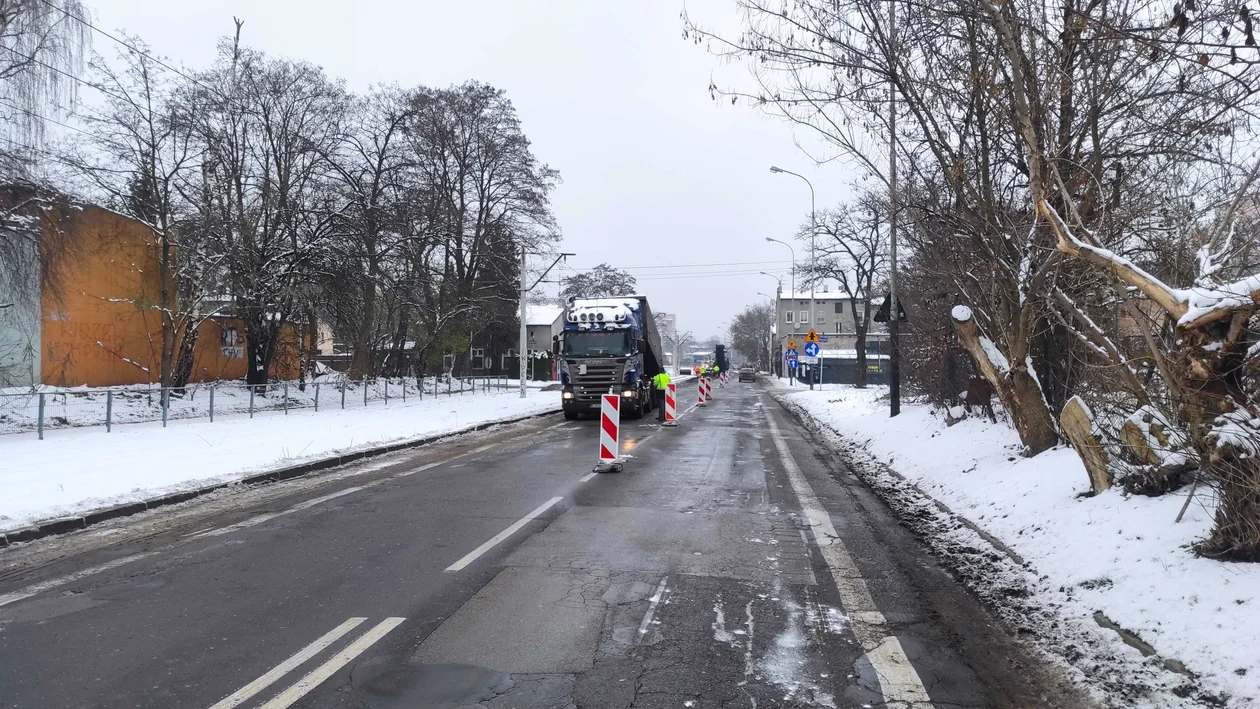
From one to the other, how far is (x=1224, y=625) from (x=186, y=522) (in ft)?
29.9

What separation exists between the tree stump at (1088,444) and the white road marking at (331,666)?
19.5 feet

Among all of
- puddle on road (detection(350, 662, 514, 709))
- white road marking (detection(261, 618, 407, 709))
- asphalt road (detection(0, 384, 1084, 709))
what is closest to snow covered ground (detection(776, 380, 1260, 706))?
asphalt road (detection(0, 384, 1084, 709))

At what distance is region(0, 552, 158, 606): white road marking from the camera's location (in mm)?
5824

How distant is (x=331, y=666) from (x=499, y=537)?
334cm

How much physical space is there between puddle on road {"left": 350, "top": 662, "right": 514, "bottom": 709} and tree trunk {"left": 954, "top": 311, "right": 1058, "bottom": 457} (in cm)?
783

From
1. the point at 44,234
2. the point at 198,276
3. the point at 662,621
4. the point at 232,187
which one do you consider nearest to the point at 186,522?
the point at 662,621

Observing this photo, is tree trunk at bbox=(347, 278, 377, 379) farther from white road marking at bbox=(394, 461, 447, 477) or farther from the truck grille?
white road marking at bbox=(394, 461, 447, 477)

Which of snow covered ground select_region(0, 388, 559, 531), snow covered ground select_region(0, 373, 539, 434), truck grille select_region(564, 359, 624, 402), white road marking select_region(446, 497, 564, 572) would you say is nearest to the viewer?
white road marking select_region(446, 497, 564, 572)

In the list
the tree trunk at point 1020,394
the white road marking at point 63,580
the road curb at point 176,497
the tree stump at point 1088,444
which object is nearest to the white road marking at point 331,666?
the white road marking at point 63,580

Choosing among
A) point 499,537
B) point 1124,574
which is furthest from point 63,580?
point 1124,574

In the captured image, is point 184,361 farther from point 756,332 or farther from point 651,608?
point 756,332

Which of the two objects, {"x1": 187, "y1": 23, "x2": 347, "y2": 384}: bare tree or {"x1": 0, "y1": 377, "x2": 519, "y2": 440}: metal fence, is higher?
{"x1": 187, "y1": 23, "x2": 347, "y2": 384}: bare tree

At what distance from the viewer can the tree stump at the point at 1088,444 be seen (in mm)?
7086

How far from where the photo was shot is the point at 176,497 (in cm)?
1009
